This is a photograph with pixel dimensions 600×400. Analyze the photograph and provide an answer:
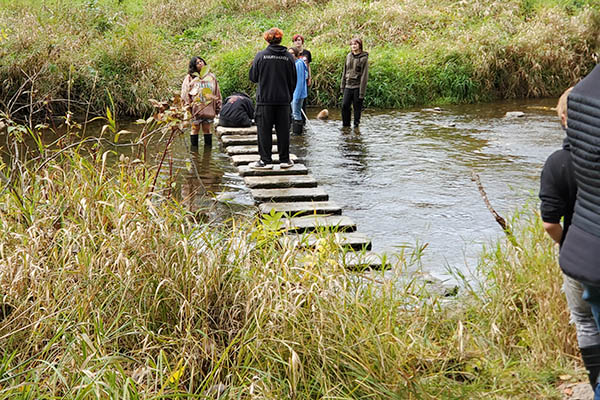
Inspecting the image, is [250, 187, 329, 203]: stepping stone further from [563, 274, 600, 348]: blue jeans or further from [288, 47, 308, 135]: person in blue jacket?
[563, 274, 600, 348]: blue jeans

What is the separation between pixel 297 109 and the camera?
1327 cm

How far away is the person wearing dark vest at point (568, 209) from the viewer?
3.52 metres

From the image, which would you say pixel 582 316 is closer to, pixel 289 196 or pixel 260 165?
pixel 289 196

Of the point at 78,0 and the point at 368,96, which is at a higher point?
the point at 78,0

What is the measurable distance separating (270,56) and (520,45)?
11.4 m

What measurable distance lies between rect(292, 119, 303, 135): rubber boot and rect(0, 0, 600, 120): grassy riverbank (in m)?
3.55

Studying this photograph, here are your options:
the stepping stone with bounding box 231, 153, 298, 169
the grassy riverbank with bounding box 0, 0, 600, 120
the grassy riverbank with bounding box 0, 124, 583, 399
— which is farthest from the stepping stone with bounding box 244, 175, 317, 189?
the grassy riverbank with bounding box 0, 0, 600, 120

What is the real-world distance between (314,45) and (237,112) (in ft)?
26.4

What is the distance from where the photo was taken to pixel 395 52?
19.7 m

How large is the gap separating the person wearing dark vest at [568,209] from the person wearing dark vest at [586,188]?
247 mm

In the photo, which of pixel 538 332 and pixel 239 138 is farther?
pixel 239 138

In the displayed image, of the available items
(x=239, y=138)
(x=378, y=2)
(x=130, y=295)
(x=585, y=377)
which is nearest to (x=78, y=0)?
(x=378, y=2)

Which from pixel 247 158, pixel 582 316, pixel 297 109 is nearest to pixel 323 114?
pixel 297 109

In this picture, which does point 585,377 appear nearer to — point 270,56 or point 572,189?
point 572,189
